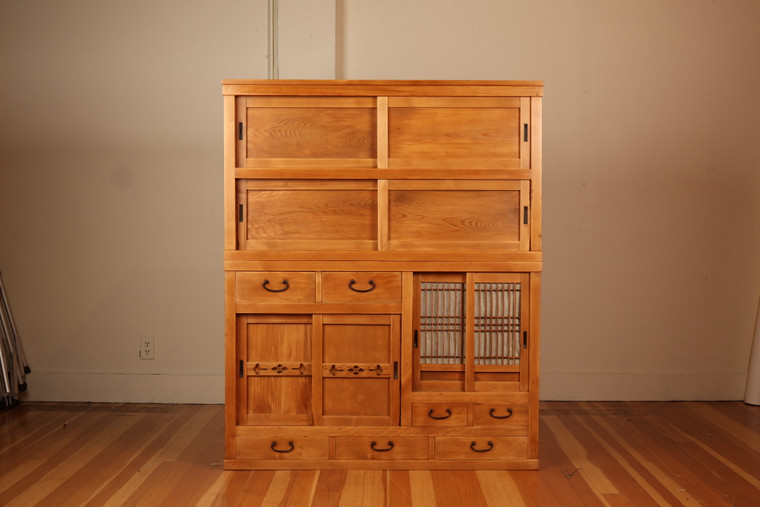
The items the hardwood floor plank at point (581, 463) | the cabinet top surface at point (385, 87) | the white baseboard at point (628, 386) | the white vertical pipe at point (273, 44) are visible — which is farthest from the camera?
the white baseboard at point (628, 386)

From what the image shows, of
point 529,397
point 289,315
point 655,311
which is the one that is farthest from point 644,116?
point 289,315

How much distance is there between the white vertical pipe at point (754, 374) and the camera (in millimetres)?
3562

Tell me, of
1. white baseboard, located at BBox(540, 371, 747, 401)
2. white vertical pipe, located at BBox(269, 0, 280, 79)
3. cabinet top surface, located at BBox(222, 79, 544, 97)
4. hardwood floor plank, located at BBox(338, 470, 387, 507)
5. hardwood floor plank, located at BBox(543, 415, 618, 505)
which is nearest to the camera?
hardwood floor plank, located at BBox(338, 470, 387, 507)

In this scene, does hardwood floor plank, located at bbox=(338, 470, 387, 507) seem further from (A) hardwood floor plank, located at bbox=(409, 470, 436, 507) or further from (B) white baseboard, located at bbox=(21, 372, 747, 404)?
(B) white baseboard, located at bbox=(21, 372, 747, 404)

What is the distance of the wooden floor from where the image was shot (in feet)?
7.47

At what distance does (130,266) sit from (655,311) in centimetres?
307

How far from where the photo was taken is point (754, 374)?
11.7 feet

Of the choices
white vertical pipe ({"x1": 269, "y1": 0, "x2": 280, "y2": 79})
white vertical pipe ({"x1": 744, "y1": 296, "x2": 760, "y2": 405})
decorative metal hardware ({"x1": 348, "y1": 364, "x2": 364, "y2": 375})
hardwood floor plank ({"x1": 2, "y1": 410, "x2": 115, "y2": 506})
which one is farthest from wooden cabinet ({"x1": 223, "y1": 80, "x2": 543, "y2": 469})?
white vertical pipe ({"x1": 744, "y1": 296, "x2": 760, "y2": 405})

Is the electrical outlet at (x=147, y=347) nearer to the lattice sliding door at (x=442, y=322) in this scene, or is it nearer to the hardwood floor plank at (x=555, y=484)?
the lattice sliding door at (x=442, y=322)

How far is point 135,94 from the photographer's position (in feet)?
11.7

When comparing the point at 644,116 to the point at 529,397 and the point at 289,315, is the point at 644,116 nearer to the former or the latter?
the point at 529,397

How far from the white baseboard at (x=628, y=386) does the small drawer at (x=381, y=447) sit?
1.31m

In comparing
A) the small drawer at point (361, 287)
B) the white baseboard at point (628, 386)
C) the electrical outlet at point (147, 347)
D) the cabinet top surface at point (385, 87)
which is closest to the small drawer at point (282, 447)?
the small drawer at point (361, 287)

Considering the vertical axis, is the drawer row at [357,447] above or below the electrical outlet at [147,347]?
below
